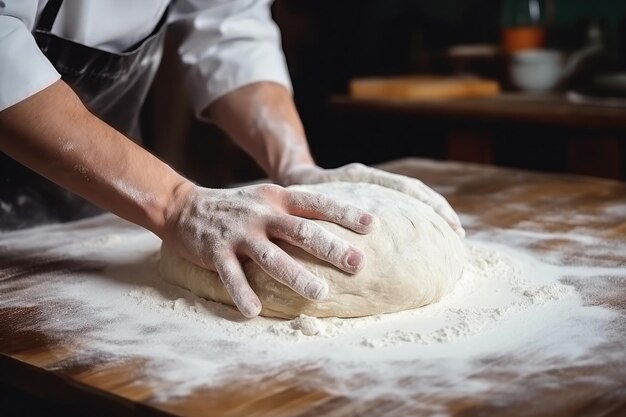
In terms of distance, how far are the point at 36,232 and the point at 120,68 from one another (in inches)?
16.4

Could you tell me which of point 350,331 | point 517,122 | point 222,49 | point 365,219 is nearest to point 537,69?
point 517,122

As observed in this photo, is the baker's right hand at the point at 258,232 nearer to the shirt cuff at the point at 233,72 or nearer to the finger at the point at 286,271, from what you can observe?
the finger at the point at 286,271

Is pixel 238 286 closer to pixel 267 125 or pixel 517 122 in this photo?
pixel 267 125

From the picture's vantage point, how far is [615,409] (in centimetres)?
92

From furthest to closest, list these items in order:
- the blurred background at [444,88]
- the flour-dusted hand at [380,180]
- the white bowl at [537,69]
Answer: the white bowl at [537,69]
the blurred background at [444,88]
the flour-dusted hand at [380,180]

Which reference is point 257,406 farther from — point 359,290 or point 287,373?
point 359,290

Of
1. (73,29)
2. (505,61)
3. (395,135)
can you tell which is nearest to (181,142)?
(395,135)

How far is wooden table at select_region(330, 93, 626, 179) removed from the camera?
9.23ft

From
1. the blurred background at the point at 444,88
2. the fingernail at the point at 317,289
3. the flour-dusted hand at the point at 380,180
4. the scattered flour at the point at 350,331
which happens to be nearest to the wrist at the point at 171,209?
the scattered flour at the point at 350,331

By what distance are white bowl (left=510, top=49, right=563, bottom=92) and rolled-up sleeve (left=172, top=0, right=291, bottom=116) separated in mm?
1961

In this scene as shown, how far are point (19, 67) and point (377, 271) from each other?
0.68 meters

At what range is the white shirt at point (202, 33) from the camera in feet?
5.53

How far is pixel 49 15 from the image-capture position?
1630mm

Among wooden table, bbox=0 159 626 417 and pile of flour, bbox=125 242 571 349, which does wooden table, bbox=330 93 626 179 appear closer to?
wooden table, bbox=0 159 626 417
